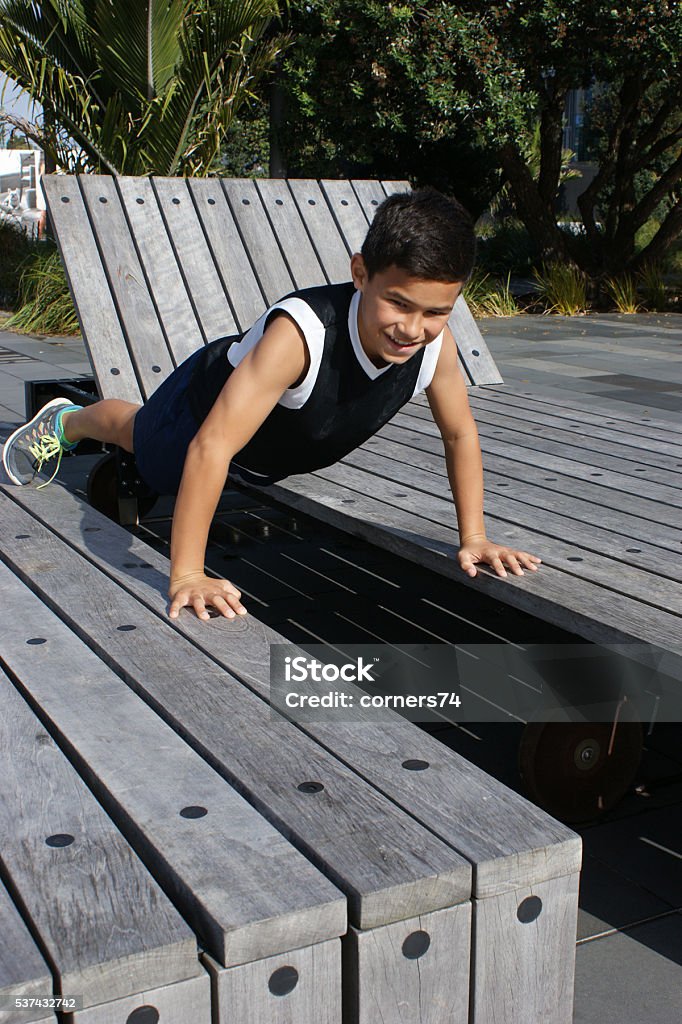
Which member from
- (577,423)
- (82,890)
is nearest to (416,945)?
(82,890)

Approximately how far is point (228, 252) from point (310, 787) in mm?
4068

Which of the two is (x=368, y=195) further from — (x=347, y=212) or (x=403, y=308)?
(x=403, y=308)

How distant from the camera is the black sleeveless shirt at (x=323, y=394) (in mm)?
2805

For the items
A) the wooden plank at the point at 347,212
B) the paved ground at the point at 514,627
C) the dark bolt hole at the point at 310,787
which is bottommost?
the paved ground at the point at 514,627

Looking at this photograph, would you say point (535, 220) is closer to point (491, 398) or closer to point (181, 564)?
point (491, 398)

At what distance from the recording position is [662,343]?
1105cm

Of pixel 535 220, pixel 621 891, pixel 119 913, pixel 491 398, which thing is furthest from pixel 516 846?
pixel 535 220

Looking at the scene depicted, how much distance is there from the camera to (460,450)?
3.04 metres

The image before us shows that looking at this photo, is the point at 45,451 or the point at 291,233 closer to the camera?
the point at 45,451

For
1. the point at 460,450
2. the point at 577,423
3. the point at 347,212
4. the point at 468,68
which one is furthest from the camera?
the point at 468,68

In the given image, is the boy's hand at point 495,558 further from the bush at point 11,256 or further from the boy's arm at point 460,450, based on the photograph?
the bush at point 11,256

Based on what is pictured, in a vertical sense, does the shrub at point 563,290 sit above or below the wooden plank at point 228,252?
below

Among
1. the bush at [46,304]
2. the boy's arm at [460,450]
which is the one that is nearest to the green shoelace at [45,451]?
the boy's arm at [460,450]

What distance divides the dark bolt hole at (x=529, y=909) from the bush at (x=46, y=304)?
10.1 m
